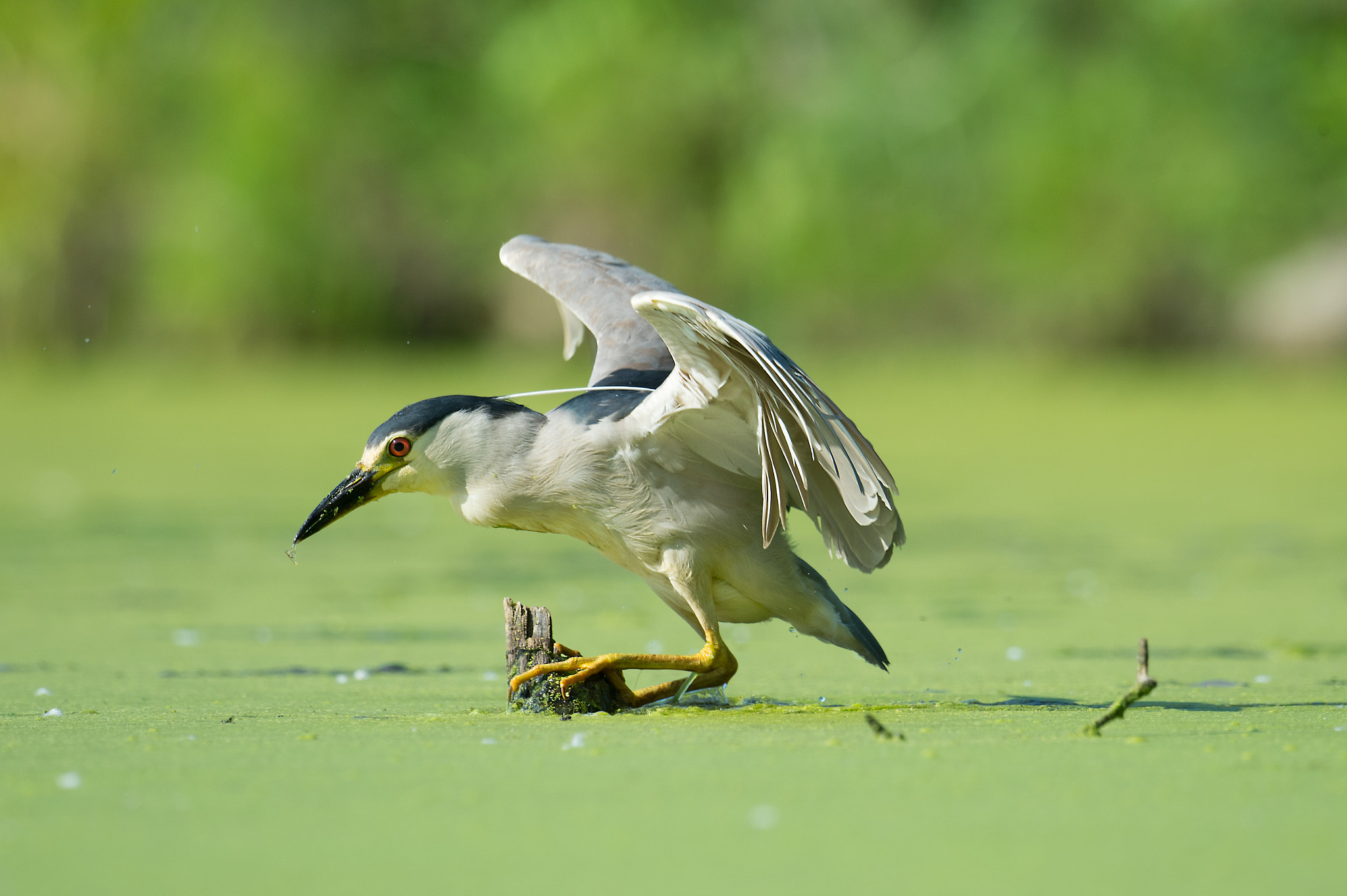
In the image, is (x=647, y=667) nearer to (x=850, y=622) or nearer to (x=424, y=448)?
(x=850, y=622)

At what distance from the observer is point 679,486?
3.76 m

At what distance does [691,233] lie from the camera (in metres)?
20.7

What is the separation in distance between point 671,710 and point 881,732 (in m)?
0.71

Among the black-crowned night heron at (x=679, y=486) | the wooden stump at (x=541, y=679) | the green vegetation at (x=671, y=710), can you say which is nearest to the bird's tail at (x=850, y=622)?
the black-crowned night heron at (x=679, y=486)

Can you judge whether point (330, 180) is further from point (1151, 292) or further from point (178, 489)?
point (178, 489)

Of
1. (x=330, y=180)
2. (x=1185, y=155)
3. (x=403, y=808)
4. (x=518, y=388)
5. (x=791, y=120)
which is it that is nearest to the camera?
(x=403, y=808)

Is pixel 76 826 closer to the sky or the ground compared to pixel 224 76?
closer to the ground

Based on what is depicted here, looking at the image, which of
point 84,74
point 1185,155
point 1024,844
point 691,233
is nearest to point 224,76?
point 84,74

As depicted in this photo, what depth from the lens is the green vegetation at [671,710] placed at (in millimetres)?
2396

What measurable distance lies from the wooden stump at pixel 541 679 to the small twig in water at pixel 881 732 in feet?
2.34

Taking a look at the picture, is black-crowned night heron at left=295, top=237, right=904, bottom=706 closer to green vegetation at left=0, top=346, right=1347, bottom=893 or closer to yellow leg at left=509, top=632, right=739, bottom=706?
yellow leg at left=509, top=632, right=739, bottom=706

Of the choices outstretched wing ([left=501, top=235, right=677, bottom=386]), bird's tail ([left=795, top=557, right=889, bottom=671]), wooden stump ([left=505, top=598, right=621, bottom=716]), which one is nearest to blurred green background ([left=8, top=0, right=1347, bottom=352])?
outstretched wing ([left=501, top=235, right=677, bottom=386])

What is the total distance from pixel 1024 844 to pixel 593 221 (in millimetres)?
18809

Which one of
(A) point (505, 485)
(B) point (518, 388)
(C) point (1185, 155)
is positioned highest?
(C) point (1185, 155)
